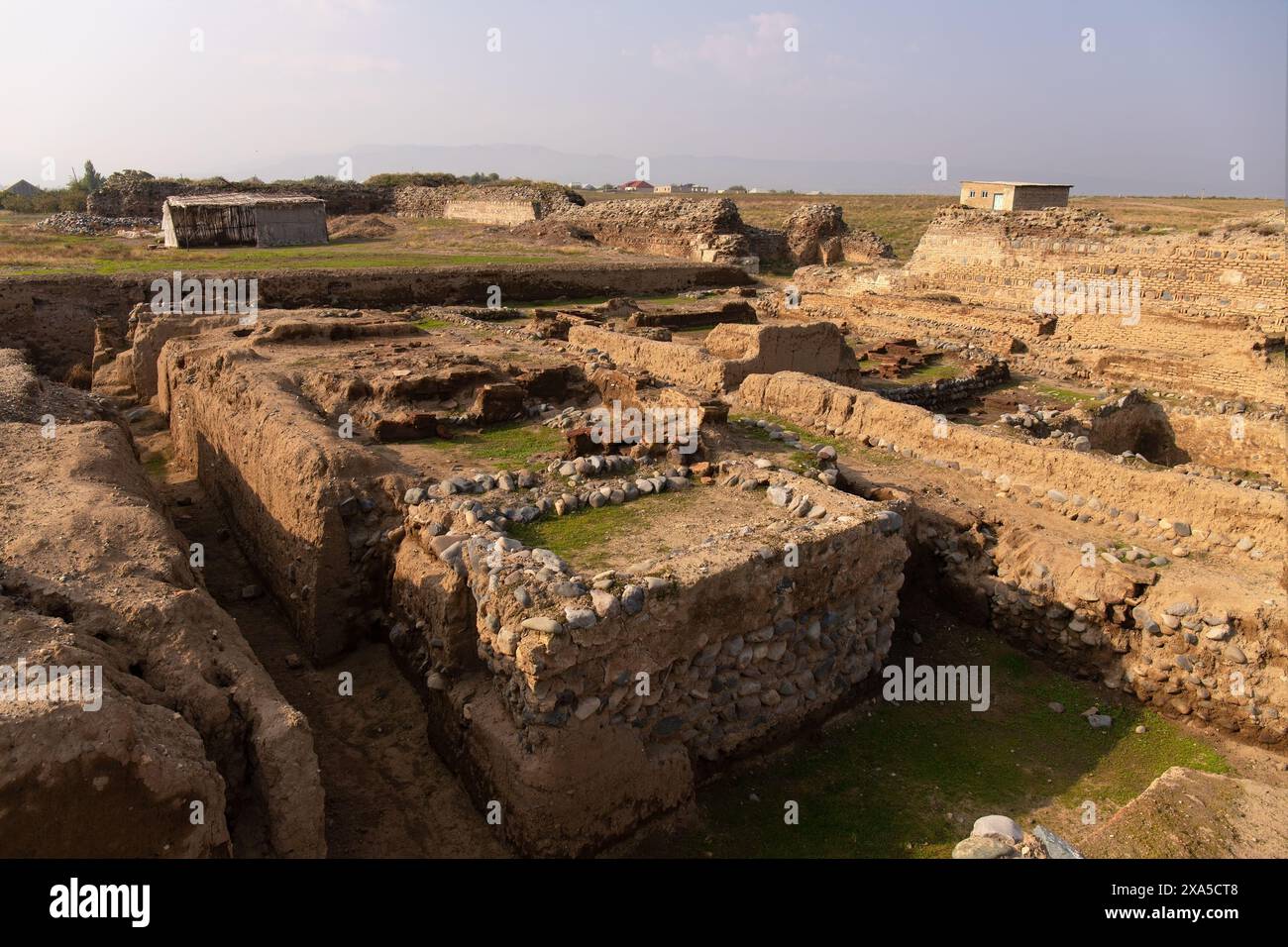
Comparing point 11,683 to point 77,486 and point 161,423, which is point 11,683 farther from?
point 161,423

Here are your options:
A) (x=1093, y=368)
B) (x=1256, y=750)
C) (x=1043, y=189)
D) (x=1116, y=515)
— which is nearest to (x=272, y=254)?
(x=1093, y=368)

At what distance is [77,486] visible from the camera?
6020 millimetres

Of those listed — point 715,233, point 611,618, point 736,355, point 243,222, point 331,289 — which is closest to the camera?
point 611,618

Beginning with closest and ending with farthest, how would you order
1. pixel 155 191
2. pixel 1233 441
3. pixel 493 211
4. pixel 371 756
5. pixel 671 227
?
pixel 371 756 < pixel 1233 441 < pixel 671 227 < pixel 155 191 < pixel 493 211

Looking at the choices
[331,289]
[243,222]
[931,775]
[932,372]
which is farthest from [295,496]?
[243,222]

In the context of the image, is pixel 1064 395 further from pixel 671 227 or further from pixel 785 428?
pixel 671 227

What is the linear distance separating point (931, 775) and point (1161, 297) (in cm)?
1492

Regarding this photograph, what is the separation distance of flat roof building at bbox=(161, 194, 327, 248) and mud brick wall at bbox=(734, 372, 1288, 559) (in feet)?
63.6

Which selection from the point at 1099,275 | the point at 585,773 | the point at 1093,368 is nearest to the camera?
the point at 585,773

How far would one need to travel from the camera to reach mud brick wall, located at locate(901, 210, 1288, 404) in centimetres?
1461

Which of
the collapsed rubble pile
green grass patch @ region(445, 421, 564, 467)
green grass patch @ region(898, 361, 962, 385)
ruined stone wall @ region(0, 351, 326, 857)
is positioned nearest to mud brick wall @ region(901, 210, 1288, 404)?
green grass patch @ region(898, 361, 962, 385)

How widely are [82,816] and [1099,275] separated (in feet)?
64.2

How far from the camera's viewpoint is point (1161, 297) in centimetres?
1677

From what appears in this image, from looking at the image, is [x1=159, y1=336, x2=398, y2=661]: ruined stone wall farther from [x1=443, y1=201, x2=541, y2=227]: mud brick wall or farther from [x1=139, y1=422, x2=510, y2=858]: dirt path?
[x1=443, y1=201, x2=541, y2=227]: mud brick wall
